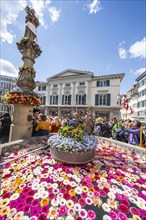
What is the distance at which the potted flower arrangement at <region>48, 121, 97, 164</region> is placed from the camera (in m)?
2.47

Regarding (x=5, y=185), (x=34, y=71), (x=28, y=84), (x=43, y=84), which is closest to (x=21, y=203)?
(x=5, y=185)

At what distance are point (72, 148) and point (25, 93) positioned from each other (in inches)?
97.7

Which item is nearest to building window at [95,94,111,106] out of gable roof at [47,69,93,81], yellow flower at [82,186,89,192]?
gable roof at [47,69,93,81]

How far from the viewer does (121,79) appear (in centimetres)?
1973

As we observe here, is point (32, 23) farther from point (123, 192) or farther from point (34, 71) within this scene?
point (123, 192)

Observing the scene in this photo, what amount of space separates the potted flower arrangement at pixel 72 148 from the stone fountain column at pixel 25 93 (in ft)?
5.43

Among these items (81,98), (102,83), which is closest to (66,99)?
(81,98)

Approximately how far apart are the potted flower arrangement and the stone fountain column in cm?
166

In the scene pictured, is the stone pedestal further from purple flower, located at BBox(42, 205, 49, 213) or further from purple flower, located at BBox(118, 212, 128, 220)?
purple flower, located at BBox(118, 212, 128, 220)

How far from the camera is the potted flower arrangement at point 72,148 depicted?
2.47m

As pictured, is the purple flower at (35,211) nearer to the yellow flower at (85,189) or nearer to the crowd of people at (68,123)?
the yellow flower at (85,189)

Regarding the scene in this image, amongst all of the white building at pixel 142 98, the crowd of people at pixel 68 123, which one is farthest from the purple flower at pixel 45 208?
the white building at pixel 142 98

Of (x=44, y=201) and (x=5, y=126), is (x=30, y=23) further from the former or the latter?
(x=44, y=201)

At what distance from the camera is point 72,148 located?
8.20ft
